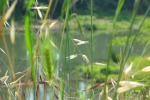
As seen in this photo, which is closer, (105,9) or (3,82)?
(3,82)

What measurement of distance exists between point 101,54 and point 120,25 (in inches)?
526

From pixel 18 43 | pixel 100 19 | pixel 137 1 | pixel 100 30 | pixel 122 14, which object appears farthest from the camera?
pixel 122 14

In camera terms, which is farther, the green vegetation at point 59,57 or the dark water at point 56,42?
the dark water at point 56,42

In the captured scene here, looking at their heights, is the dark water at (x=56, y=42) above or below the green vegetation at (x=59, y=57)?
below

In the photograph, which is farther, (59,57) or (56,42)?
(56,42)

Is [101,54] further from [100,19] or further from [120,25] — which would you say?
[100,19]

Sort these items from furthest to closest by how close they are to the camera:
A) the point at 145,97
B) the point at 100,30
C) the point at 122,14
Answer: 1. the point at 122,14
2. the point at 100,30
3. the point at 145,97

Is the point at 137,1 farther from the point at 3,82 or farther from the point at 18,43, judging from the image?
the point at 18,43

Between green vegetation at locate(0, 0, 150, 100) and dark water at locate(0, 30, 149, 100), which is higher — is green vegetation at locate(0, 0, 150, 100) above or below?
above

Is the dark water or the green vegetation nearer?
the green vegetation

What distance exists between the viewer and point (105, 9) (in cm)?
3447

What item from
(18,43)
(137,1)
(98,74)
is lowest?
(18,43)

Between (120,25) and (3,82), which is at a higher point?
(3,82)

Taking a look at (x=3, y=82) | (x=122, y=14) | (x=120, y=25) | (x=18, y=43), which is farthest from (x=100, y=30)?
(x=3, y=82)
